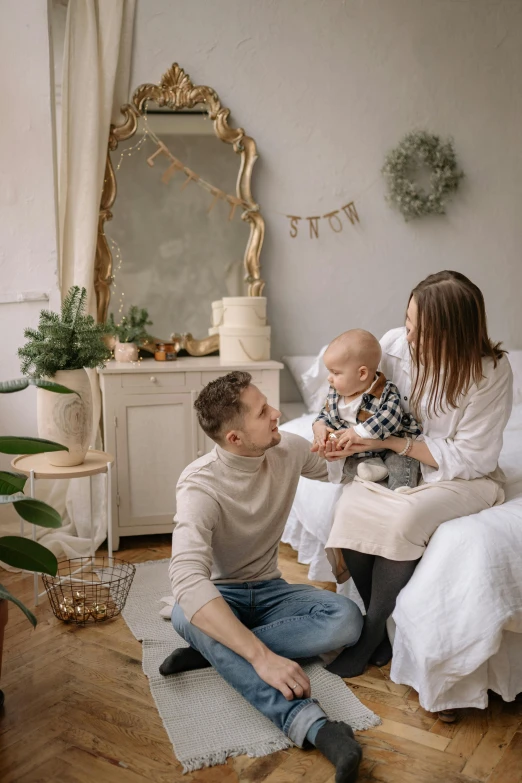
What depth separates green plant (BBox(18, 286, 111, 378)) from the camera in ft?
8.76

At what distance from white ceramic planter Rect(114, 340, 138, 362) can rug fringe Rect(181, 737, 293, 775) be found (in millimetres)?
2040

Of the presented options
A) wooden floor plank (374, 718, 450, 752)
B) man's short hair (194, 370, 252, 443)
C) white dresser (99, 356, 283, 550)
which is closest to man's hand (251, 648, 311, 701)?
wooden floor plank (374, 718, 450, 752)

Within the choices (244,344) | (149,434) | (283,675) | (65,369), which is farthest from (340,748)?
(244,344)

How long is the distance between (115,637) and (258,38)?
2.92 metres

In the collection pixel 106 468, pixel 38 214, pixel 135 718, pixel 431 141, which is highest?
pixel 431 141

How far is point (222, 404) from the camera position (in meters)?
2.06

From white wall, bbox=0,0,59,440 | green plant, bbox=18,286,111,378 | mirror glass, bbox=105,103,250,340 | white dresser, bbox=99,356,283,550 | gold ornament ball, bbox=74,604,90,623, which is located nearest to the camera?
gold ornament ball, bbox=74,604,90,623

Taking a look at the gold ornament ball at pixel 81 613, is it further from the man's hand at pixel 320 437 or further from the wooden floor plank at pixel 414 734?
the wooden floor plank at pixel 414 734

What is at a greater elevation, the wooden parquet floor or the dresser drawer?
the dresser drawer

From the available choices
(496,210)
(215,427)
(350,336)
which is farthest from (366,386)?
(496,210)

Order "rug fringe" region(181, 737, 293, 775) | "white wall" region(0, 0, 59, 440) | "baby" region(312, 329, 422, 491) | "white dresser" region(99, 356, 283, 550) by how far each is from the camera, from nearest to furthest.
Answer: "rug fringe" region(181, 737, 293, 775) < "baby" region(312, 329, 422, 491) < "white wall" region(0, 0, 59, 440) < "white dresser" region(99, 356, 283, 550)

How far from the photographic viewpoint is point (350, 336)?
2268 millimetres

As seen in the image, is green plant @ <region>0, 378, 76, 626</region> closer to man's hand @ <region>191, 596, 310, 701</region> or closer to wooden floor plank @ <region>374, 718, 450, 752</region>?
man's hand @ <region>191, 596, 310, 701</region>

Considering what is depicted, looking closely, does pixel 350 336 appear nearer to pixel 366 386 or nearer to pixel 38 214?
pixel 366 386
